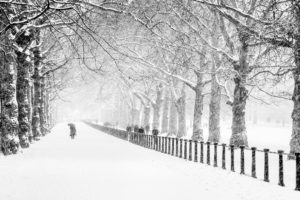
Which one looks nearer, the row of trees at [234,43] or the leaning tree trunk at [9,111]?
the row of trees at [234,43]

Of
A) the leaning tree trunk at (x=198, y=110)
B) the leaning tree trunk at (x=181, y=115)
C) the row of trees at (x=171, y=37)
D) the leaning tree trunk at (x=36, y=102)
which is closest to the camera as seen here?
the row of trees at (x=171, y=37)

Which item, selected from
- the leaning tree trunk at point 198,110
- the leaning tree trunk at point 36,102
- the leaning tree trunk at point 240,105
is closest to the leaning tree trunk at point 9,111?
the leaning tree trunk at point 240,105

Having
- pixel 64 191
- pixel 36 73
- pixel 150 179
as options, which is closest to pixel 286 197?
pixel 150 179

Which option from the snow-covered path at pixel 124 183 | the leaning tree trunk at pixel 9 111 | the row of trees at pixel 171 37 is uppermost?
the row of trees at pixel 171 37

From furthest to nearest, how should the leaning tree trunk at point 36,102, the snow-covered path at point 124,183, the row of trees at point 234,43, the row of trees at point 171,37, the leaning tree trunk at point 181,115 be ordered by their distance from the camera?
the leaning tree trunk at point 181,115 < the leaning tree trunk at point 36,102 < the row of trees at point 234,43 < the row of trees at point 171,37 < the snow-covered path at point 124,183

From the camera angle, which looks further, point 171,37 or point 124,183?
point 171,37

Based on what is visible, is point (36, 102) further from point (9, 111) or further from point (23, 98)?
point (9, 111)

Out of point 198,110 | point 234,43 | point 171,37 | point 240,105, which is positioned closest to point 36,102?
point 171,37

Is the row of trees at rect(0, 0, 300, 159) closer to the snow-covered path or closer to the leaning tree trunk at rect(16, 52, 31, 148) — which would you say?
the leaning tree trunk at rect(16, 52, 31, 148)

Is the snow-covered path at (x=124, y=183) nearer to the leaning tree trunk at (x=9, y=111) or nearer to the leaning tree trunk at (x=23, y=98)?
the leaning tree trunk at (x=9, y=111)

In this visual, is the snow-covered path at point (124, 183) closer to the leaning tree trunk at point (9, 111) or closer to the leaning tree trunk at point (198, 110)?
the leaning tree trunk at point (9, 111)

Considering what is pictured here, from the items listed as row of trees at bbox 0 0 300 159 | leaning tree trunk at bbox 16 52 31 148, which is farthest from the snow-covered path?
leaning tree trunk at bbox 16 52 31 148

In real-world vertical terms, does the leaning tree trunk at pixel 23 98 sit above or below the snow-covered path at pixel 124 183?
above

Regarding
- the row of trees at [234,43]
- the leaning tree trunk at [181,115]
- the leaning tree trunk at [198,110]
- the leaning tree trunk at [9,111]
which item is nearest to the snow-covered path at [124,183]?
the leaning tree trunk at [9,111]
